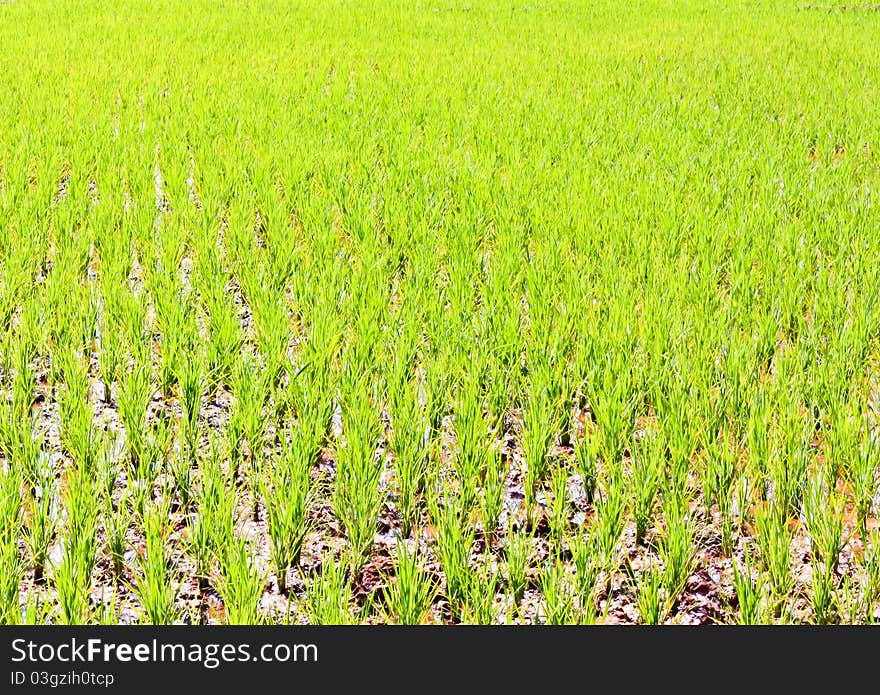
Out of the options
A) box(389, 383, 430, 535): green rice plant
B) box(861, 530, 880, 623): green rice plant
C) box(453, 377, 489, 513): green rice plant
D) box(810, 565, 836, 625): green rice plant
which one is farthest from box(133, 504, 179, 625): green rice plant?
box(861, 530, 880, 623): green rice plant

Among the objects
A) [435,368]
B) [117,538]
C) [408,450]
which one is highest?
[435,368]

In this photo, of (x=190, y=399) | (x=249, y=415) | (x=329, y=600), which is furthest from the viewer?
(x=190, y=399)

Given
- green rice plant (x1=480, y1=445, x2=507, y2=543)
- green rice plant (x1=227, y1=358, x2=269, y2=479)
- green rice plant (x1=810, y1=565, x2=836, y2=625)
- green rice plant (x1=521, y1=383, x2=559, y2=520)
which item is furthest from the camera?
green rice plant (x1=227, y1=358, x2=269, y2=479)

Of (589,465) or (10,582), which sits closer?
(10,582)

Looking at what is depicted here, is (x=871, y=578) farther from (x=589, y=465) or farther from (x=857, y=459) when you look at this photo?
(x=589, y=465)

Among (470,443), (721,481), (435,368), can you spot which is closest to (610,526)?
(721,481)

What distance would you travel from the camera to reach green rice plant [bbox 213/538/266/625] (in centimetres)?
183

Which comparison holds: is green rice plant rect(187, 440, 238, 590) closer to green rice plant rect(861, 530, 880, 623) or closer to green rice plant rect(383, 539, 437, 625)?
green rice plant rect(383, 539, 437, 625)

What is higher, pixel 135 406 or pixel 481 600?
pixel 135 406

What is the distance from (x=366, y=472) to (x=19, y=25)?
32.9ft

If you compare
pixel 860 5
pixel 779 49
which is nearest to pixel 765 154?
pixel 779 49

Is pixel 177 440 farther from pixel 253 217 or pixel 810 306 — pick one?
pixel 810 306

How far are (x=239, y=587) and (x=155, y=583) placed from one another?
17 cm

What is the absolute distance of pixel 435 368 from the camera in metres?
2.75
